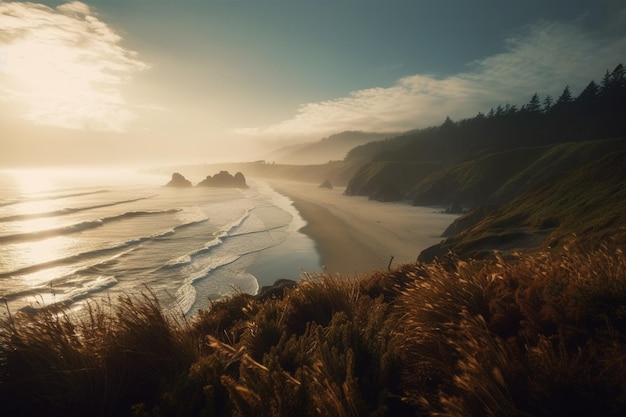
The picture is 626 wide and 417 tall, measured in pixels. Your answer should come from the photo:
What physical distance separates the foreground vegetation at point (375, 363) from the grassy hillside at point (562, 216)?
855 centimetres

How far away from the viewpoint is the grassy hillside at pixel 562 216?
11.8 m

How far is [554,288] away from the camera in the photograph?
347 centimetres

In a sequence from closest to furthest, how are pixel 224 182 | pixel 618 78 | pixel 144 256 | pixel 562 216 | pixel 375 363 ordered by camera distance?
pixel 375 363
pixel 562 216
pixel 144 256
pixel 618 78
pixel 224 182

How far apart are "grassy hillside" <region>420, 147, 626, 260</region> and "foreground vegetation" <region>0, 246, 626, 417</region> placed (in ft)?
28.0

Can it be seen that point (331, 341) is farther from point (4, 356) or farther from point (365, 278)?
point (365, 278)

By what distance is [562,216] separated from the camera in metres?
15.3

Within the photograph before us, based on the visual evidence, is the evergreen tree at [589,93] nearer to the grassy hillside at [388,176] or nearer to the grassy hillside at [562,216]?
the grassy hillside at [388,176]

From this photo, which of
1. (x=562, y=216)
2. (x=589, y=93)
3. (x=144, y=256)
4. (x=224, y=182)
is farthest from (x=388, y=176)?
(x=144, y=256)

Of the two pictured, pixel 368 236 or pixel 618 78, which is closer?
pixel 368 236

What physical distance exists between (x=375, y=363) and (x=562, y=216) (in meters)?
16.5

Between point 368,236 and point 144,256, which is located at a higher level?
point 144,256

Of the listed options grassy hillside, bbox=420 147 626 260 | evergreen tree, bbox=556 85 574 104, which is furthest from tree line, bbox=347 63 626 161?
grassy hillside, bbox=420 147 626 260

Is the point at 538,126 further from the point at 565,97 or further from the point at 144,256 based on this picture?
the point at 144,256

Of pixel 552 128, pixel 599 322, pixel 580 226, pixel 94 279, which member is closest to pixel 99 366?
pixel 599 322
